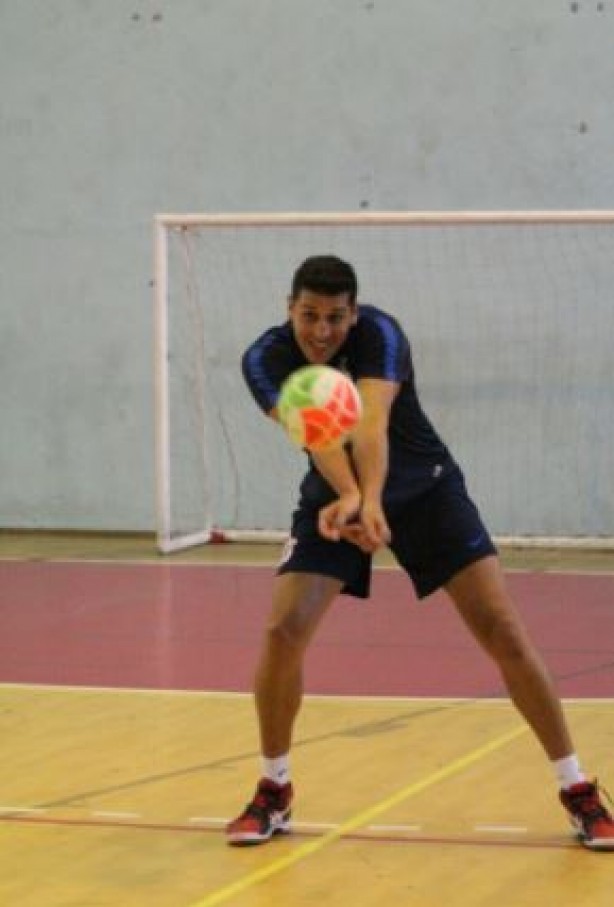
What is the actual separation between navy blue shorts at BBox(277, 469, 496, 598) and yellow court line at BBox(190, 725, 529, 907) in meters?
0.80

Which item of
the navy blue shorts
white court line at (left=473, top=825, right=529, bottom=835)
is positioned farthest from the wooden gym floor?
the navy blue shorts

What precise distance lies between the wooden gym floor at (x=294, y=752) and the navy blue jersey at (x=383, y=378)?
45.8 inches

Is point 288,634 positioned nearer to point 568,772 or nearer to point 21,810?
point 568,772

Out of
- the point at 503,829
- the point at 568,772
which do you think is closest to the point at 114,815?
the point at 503,829

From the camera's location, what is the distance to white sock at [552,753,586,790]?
6.47 m

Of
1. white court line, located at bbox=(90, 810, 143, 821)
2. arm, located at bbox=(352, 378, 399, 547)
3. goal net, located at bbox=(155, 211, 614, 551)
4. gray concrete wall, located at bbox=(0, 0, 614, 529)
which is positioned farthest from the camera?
gray concrete wall, located at bbox=(0, 0, 614, 529)

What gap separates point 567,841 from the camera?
649 centimetres

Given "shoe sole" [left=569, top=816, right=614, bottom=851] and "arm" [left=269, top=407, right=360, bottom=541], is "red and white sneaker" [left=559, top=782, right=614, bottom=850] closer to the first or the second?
"shoe sole" [left=569, top=816, right=614, bottom=851]

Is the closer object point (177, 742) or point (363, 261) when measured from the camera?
point (177, 742)

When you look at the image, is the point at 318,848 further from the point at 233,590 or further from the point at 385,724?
the point at 233,590

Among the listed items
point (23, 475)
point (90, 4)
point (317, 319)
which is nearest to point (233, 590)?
point (23, 475)

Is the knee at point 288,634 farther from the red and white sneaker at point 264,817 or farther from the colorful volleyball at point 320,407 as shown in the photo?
the colorful volleyball at point 320,407

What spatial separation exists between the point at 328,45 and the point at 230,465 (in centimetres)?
347

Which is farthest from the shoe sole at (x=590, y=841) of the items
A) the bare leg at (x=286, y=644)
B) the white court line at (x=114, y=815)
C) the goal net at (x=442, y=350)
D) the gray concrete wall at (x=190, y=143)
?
the gray concrete wall at (x=190, y=143)
